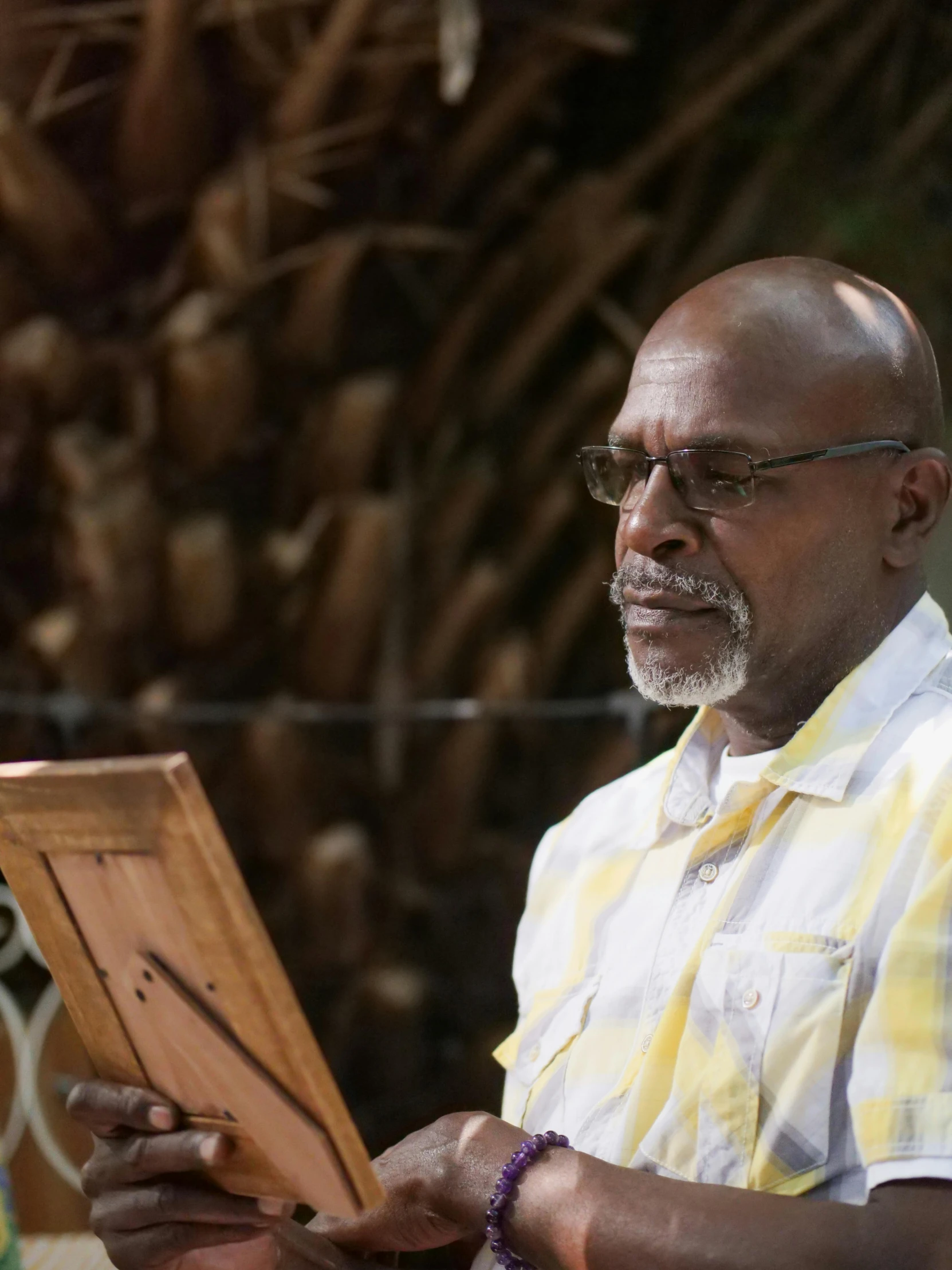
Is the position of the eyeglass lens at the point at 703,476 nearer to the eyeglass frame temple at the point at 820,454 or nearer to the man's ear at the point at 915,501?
the eyeglass frame temple at the point at 820,454

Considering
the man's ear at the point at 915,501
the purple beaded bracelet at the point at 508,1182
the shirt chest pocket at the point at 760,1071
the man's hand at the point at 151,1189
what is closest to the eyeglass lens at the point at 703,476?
the man's ear at the point at 915,501

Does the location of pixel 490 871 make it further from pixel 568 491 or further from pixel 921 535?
pixel 921 535

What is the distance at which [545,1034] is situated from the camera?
1.30 metres

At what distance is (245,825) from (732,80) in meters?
1.36

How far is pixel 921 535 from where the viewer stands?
1.30 m

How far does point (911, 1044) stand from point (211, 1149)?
0.47 meters

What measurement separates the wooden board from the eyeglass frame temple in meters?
0.57

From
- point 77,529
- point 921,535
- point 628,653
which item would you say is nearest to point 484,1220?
point 628,653

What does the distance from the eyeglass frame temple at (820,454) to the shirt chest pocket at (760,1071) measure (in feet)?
1.25

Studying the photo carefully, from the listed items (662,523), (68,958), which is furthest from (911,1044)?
(68,958)

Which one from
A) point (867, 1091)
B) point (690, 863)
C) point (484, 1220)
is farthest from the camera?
point (690, 863)

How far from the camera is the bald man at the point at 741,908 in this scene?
3.33 ft

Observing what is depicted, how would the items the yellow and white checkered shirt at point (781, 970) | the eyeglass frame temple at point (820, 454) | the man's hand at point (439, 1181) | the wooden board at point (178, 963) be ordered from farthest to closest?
the eyeglass frame temple at point (820, 454)
the man's hand at point (439, 1181)
the yellow and white checkered shirt at point (781, 970)
the wooden board at point (178, 963)

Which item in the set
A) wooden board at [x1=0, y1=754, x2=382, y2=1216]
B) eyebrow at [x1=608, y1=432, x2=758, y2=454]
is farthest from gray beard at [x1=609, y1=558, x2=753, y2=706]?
wooden board at [x1=0, y1=754, x2=382, y2=1216]
